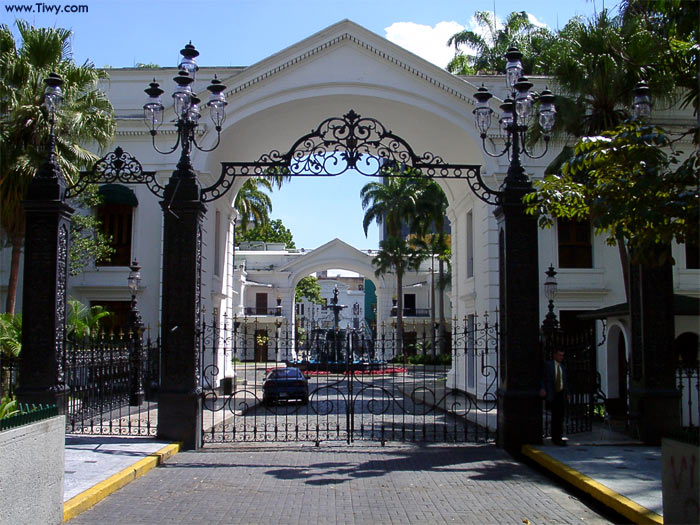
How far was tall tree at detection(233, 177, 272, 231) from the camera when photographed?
42500 mm

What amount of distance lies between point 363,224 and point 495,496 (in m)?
40.8

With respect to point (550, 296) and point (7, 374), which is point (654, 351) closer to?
point (550, 296)

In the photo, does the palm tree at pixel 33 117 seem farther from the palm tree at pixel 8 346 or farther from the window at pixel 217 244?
the window at pixel 217 244

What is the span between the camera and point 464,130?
71.1 ft

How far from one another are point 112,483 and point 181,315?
3.63 m

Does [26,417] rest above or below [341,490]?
above

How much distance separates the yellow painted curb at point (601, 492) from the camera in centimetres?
701

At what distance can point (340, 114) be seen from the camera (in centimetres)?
2264

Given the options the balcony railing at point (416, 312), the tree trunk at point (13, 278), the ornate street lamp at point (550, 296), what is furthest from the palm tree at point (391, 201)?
the tree trunk at point (13, 278)

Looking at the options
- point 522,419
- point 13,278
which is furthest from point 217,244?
point 522,419

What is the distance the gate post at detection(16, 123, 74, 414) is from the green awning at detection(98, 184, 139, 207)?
11.7 m

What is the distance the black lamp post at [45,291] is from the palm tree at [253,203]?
29639 millimetres

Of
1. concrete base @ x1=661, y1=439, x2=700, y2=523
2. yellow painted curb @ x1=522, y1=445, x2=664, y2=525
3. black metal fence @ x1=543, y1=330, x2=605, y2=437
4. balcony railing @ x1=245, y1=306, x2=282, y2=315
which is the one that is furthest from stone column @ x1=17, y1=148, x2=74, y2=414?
balcony railing @ x1=245, y1=306, x2=282, y2=315

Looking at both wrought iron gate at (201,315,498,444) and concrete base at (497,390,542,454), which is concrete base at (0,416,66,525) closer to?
wrought iron gate at (201,315,498,444)
